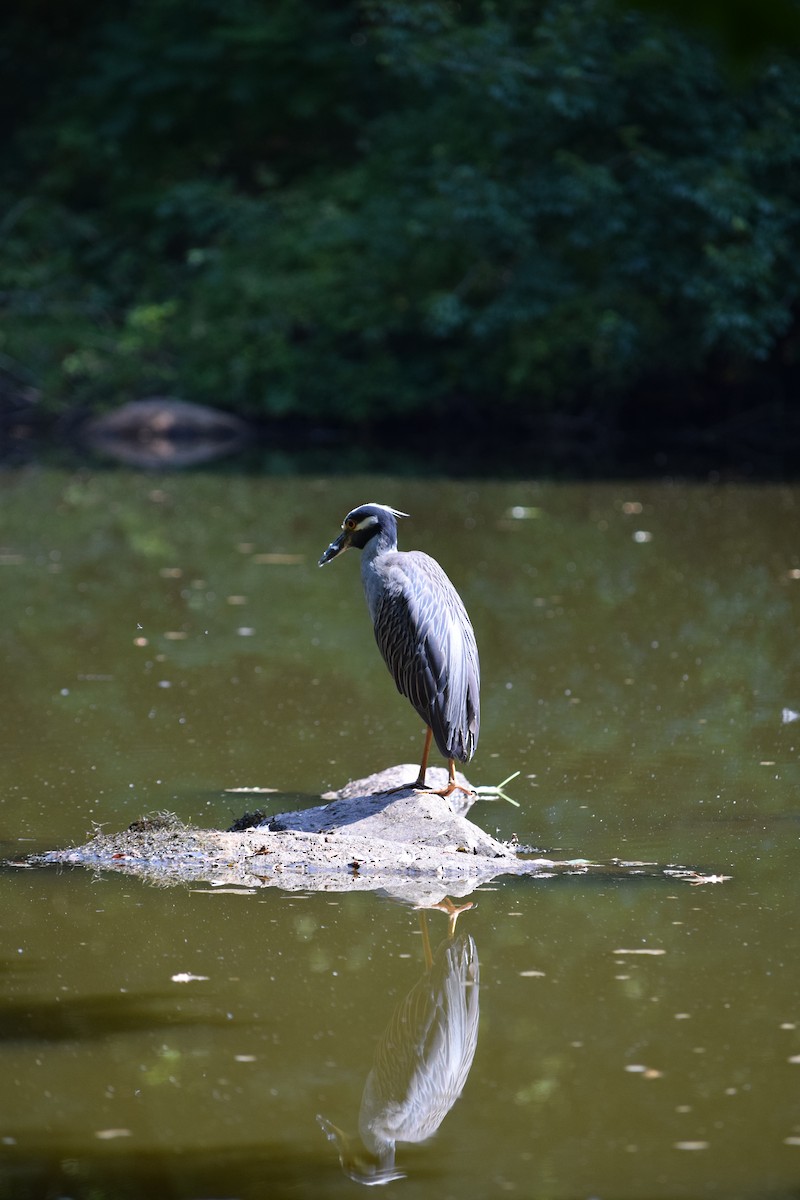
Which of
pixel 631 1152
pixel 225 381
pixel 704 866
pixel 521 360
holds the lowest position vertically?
pixel 225 381

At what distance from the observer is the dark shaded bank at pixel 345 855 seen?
16.3 ft

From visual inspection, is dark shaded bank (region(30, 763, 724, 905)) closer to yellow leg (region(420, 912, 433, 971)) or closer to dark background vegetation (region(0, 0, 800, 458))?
yellow leg (region(420, 912, 433, 971))

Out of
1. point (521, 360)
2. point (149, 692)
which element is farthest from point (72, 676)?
point (521, 360)

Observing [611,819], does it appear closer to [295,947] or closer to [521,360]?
[295,947]

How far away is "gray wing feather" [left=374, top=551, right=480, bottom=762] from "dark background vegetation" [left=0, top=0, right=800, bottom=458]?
11.8 m

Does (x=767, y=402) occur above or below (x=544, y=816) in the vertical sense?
below

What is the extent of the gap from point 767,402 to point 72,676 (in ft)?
49.9

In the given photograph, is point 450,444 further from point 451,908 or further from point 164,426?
point 451,908

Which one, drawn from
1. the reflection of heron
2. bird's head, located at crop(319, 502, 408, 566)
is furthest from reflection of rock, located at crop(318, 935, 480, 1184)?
bird's head, located at crop(319, 502, 408, 566)

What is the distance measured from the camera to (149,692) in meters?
7.65

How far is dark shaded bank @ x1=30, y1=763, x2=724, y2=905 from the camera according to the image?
4961 millimetres

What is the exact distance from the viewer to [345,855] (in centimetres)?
507

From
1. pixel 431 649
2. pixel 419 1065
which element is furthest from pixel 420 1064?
pixel 431 649

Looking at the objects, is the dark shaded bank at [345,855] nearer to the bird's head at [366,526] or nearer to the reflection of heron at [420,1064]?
the reflection of heron at [420,1064]
